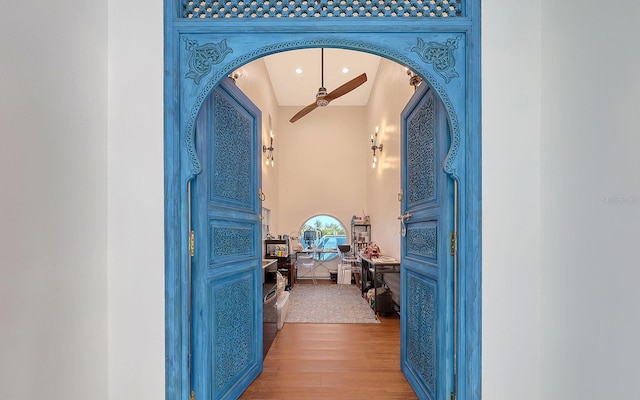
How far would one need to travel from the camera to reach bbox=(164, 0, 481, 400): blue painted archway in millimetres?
1984

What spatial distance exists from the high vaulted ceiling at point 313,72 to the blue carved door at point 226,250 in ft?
15.9

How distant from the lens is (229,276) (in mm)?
2545

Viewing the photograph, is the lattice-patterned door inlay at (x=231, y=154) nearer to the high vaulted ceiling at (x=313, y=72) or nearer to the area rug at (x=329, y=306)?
the area rug at (x=329, y=306)

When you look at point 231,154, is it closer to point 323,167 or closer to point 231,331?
point 231,331

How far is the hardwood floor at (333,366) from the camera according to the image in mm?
2746

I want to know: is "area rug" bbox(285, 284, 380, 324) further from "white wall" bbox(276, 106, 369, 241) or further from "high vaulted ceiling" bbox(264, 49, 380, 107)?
"high vaulted ceiling" bbox(264, 49, 380, 107)

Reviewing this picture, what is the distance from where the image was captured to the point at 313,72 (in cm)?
812
